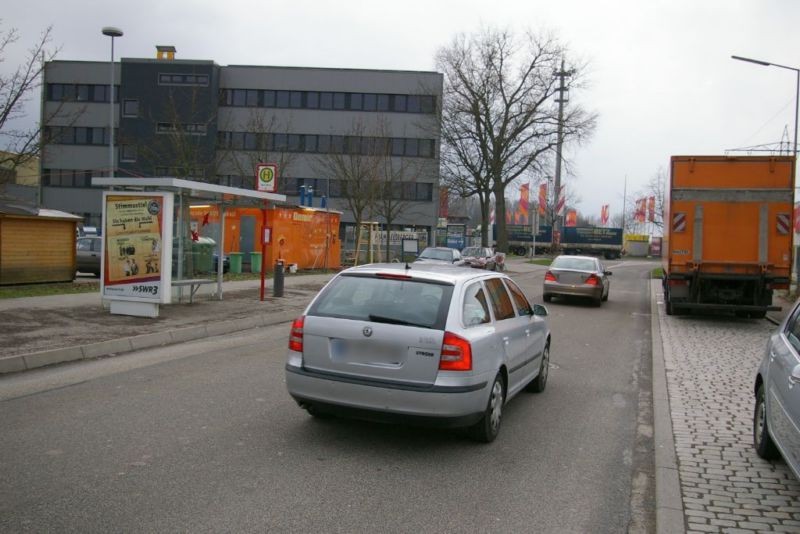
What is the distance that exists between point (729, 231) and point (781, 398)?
11409 mm

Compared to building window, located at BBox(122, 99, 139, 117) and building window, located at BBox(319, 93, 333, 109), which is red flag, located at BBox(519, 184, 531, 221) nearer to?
building window, located at BBox(319, 93, 333, 109)

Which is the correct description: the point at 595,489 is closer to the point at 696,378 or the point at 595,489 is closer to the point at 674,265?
the point at 696,378

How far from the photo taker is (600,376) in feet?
29.8

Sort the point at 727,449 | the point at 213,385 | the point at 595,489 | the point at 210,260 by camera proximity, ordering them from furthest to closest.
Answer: the point at 210,260
the point at 213,385
the point at 727,449
the point at 595,489

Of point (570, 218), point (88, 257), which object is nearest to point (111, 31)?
point (88, 257)

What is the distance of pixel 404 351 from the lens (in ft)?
16.9

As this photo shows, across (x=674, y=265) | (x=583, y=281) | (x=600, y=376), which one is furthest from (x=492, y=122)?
(x=600, y=376)

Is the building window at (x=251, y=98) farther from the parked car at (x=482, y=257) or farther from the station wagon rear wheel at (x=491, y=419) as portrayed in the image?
the station wagon rear wheel at (x=491, y=419)

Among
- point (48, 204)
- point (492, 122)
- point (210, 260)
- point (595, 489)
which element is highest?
point (492, 122)

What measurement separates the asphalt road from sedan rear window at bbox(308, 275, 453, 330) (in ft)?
3.53

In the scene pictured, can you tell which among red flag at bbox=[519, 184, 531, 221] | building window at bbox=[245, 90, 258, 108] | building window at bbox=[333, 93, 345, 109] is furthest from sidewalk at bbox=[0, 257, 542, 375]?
building window at bbox=[245, 90, 258, 108]

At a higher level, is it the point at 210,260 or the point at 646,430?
the point at 210,260

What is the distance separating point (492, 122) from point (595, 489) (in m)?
40.1

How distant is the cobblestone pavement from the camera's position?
4203 millimetres
